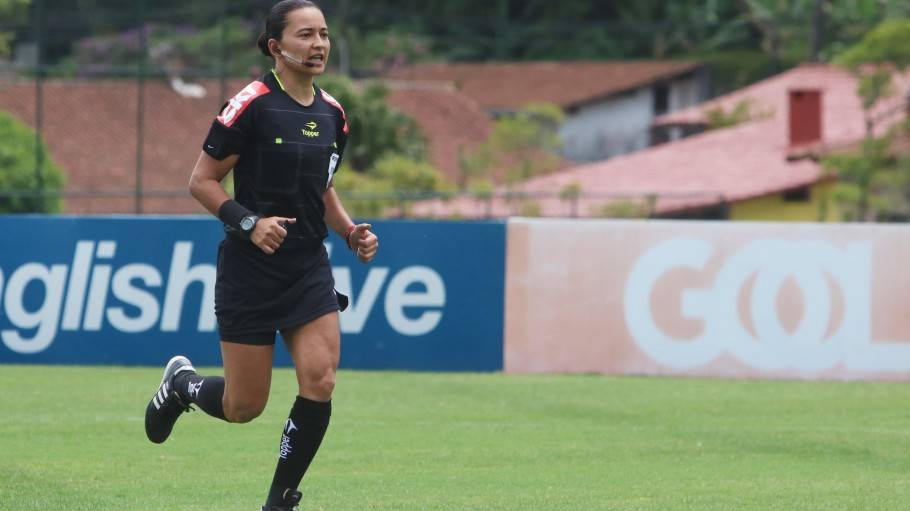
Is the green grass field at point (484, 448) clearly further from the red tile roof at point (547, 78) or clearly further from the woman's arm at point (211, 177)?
the red tile roof at point (547, 78)

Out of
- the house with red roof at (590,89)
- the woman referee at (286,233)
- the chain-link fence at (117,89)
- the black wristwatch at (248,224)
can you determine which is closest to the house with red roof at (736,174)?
the chain-link fence at (117,89)

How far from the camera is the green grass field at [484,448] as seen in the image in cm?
796

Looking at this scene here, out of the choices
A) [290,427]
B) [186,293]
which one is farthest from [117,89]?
[290,427]

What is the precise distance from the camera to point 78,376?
1420cm

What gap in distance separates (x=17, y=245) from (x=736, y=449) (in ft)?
24.1

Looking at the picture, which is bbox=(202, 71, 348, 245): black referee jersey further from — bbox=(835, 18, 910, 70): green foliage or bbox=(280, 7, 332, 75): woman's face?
bbox=(835, 18, 910, 70): green foliage

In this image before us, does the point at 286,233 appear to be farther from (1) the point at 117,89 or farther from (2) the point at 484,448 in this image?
(1) the point at 117,89

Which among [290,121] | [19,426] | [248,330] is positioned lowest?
[19,426]

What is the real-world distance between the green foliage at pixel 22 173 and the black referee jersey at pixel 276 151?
78.1 ft

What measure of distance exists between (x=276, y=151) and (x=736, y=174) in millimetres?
34701

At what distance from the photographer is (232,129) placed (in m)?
6.85

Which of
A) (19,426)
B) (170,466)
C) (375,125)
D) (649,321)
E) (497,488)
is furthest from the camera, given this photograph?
(375,125)

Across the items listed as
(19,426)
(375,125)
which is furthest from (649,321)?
(375,125)

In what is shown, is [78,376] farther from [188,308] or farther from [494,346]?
[494,346]
